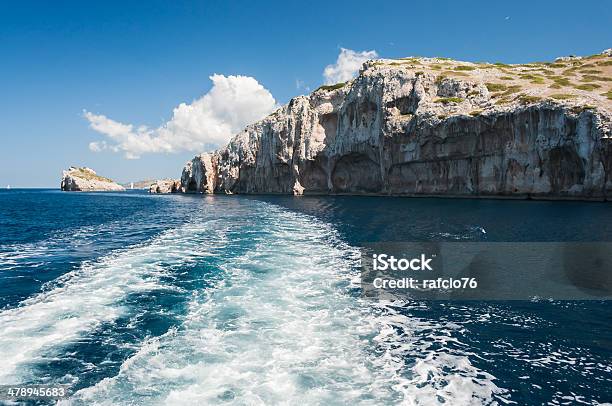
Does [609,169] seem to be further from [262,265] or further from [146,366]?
[146,366]

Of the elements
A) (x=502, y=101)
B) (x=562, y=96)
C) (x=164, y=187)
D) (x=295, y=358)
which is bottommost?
(x=295, y=358)

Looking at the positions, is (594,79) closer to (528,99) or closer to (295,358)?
(528,99)

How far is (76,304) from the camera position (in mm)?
15352

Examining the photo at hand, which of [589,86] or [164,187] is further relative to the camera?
[164,187]

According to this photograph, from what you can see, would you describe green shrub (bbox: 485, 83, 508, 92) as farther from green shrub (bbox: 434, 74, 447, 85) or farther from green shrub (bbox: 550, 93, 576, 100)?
green shrub (bbox: 550, 93, 576, 100)

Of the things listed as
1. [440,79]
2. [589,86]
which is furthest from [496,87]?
[589,86]

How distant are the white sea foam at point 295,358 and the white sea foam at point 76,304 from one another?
310cm

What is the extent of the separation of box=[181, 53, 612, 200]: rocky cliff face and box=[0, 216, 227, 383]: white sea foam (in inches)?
2605

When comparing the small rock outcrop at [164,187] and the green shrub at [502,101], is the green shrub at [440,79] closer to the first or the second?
Answer: the green shrub at [502,101]

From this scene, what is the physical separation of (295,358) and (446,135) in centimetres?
Result: 7728

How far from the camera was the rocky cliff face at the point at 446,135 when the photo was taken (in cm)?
6331

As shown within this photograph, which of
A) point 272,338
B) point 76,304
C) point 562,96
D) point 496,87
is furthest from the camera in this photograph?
point 496,87

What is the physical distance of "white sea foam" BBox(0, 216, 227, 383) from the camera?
11.2 m

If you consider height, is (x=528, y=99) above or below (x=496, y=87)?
below
